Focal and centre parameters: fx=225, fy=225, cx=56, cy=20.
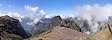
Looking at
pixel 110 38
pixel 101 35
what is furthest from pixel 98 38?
pixel 110 38

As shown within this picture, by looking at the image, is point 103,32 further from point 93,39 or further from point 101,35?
point 93,39

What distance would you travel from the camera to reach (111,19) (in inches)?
4267

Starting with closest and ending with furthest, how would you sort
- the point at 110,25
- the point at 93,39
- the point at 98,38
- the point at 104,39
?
1. the point at 110,25
2. the point at 104,39
3. the point at 98,38
4. the point at 93,39

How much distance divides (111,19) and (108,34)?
26.2 ft

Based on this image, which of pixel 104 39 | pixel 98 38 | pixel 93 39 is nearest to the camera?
pixel 104 39

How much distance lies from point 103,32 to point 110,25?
1061 cm

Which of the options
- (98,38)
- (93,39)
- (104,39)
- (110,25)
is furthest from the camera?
(93,39)

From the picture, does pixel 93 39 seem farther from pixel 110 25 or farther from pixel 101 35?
pixel 110 25

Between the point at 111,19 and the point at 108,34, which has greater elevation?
the point at 111,19

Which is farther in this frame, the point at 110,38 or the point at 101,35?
the point at 101,35

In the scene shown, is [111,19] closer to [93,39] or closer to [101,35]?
[101,35]

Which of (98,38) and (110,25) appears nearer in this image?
(110,25)

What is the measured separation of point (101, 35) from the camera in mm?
118438

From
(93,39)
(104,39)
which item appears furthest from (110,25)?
(93,39)
